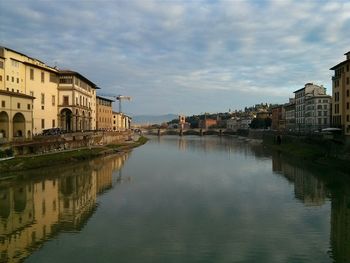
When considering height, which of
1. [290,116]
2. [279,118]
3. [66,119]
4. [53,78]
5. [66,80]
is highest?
[53,78]

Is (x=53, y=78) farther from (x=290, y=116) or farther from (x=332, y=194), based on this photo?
(x=290, y=116)

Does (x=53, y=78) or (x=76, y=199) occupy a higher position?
(x=53, y=78)

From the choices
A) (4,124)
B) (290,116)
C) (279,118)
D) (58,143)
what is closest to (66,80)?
(58,143)

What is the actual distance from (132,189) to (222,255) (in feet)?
51.7

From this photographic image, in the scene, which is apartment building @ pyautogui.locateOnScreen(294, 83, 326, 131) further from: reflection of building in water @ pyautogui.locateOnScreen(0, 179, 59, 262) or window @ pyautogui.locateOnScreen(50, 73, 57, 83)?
reflection of building in water @ pyautogui.locateOnScreen(0, 179, 59, 262)

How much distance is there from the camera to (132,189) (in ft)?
98.4

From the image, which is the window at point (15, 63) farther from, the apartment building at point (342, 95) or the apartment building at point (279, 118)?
the apartment building at point (279, 118)

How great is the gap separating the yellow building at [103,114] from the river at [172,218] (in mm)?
52669

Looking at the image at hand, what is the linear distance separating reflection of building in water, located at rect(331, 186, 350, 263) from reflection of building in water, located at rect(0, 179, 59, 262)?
12.5 m

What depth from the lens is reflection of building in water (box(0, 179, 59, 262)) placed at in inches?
643

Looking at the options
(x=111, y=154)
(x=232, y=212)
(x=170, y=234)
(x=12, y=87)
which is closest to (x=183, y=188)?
(x=232, y=212)

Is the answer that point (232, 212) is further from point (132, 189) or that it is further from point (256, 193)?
point (132, 189)

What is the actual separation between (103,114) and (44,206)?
239 feet

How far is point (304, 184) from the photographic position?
32.6 meters
